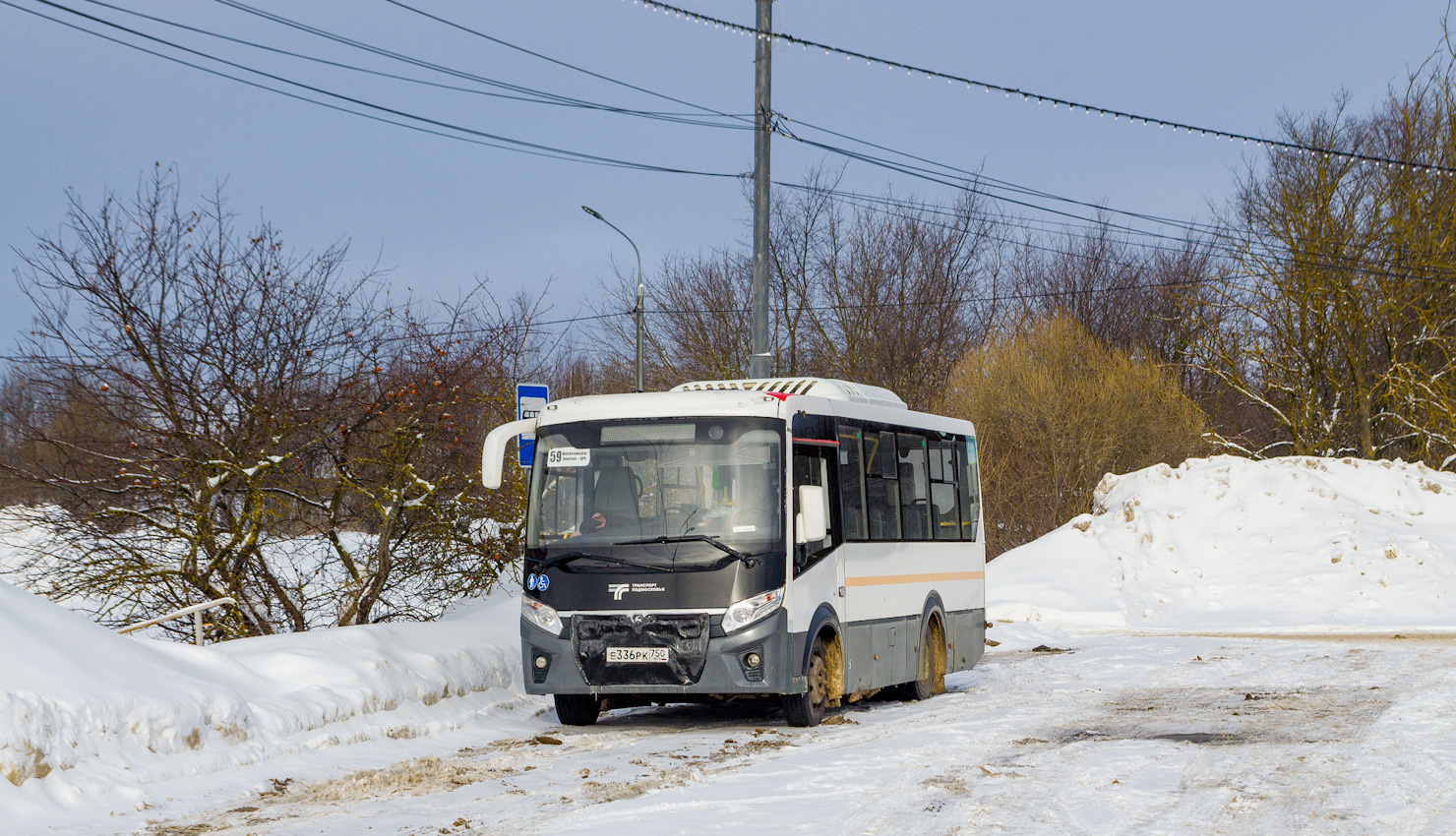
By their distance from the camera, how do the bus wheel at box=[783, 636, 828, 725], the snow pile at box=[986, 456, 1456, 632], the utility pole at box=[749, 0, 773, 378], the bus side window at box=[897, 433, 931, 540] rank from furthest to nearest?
the snow pile at box=[986, 456, 1456, 632] → the utility pole at box=[749, 0, 773, 378] → the bus side window at box=[897, 433, 931, 540] → the bus wheel at box=[783, 636, 828, 725]

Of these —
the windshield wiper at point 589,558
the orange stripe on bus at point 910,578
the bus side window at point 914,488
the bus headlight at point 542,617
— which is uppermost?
the bus side window at point 914,488

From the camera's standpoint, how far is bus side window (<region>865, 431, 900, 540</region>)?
12.9m

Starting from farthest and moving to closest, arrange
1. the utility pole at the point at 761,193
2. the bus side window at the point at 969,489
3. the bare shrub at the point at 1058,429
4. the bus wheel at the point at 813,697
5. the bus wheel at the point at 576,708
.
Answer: the bare shrub at the point at 1058,429 → the utility pole at the point at 761,193 → the bus side window at the point at 969,489 → the bus wheel at the point at 576,708 → the bus wheel at the point at 813,697

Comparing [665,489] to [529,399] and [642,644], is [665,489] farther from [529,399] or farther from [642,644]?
[529,399]

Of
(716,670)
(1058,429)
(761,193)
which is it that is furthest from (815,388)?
(1058,429)

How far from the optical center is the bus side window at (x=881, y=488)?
12859 mm

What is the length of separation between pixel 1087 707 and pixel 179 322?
9.29 metres

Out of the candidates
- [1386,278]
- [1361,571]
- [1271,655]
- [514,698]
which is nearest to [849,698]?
[514,698]

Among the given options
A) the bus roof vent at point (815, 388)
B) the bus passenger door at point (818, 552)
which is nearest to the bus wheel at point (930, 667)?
the bus passenger door at point (818, 552)

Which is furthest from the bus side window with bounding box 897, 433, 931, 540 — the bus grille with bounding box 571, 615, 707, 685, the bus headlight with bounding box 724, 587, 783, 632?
the bus grille with bounding box 571, 615, 707, 685

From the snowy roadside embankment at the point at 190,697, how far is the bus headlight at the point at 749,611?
7.90 ft

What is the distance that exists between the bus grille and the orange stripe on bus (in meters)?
1.83

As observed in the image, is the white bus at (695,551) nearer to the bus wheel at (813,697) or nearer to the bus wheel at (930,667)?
the bus wheel at (813,697)

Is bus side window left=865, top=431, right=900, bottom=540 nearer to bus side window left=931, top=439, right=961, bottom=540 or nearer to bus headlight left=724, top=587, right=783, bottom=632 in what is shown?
bus side window left=931, top=439, right=961, bottom=540
